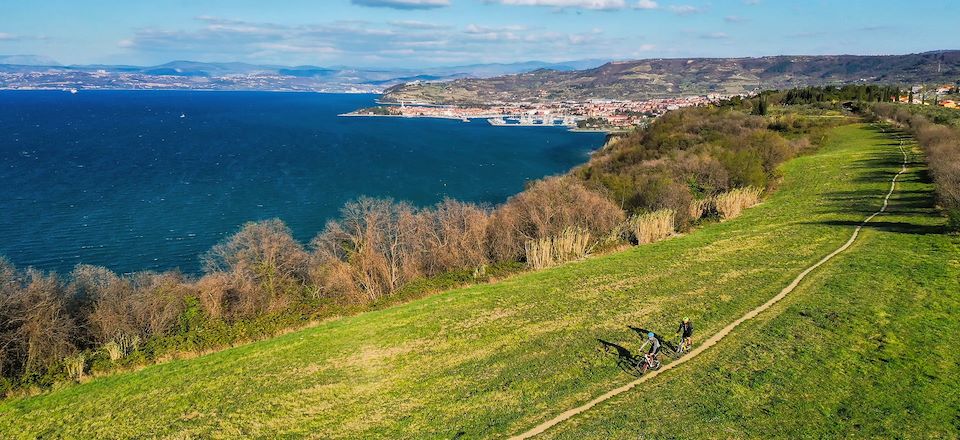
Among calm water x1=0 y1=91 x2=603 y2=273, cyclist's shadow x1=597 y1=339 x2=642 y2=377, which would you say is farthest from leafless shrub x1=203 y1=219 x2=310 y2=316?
calm water x1=0 y1=91 x2=603 y2=273

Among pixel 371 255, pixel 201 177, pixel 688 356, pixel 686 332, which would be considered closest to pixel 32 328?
pixel 371 255

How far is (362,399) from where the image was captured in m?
20.3

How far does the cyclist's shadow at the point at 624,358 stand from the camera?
794 inches

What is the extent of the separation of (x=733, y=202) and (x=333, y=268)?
31150 mm

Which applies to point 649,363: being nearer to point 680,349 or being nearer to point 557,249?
point 680,349

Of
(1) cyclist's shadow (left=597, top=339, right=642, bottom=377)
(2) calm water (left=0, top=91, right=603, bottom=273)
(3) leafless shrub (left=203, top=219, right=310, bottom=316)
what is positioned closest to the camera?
(1) cyclist's shadow (left=597, top=339, right=642, bottom=377)

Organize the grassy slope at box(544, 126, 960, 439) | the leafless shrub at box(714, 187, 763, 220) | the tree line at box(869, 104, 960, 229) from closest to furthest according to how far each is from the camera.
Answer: the grassy slope at box(544, 126, 960, 439), the tree line at box(869, 104, 960, 229), the leafless shrub at box(714, 187, 763, 220)

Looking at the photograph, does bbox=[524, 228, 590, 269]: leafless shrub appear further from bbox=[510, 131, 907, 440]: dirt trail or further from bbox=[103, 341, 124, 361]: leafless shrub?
bbox=[103, 341, 124, 361]: leafless shrub

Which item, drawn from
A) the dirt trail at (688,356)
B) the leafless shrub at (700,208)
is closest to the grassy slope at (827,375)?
the dirt trail at (688,356)

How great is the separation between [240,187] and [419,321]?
7424 centimetres

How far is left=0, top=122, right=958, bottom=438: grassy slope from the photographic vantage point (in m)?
18.5

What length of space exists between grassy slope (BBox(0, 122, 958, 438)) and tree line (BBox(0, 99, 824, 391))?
2.94 metres

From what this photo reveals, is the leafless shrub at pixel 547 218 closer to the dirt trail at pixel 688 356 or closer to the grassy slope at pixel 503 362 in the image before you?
the grassy slope at pixel 503 362

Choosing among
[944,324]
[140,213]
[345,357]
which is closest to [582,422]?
[345,357]
